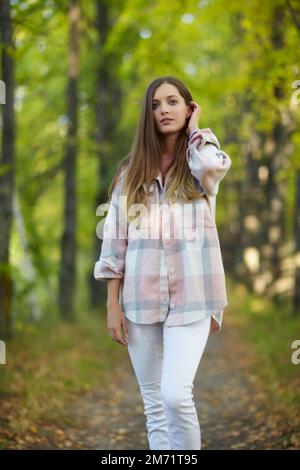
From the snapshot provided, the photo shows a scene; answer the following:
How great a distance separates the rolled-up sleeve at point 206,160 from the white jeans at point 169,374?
80cm

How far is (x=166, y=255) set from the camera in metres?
3.50

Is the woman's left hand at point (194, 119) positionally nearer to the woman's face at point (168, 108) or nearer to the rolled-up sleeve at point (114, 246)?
the woman's face at point (168, 108)

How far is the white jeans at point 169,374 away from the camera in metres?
3.27

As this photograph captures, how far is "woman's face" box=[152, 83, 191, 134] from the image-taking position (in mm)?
3598

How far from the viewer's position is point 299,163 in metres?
9.40

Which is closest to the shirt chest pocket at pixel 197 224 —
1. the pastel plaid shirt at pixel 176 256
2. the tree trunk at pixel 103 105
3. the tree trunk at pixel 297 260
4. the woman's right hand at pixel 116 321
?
the pastel plaid shirt at pixel 176 256

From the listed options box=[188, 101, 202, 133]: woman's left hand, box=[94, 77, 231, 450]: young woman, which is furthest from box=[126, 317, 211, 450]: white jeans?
box=[188, 101, 202, 133]: woman's left hand

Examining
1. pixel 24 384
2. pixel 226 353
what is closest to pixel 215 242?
pixel 24 384

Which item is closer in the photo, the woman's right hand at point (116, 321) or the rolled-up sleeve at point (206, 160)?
the rolled-up sleeve at point (206, 160)

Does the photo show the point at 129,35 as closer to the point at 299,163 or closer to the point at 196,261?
the point at 299,163

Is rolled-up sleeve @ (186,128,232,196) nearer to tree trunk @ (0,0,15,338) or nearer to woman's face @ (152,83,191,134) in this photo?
woman's face @ (152,83,191,134)

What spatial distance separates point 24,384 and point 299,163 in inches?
215

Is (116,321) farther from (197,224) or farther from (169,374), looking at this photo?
(197,224)

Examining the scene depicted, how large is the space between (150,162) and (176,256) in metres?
0.59
